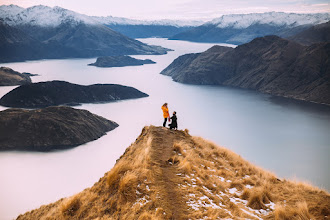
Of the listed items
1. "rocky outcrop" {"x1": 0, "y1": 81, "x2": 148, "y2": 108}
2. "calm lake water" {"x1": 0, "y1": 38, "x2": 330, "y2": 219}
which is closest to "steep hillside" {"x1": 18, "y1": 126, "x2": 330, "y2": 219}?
"calm lake water" {"x1": 0, "y1": 38, "x2": 330, "y2": 219}

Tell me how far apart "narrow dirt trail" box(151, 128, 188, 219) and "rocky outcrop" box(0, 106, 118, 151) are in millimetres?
94713

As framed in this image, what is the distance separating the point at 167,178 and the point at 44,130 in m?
107

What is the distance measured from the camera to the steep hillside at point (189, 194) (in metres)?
15.3

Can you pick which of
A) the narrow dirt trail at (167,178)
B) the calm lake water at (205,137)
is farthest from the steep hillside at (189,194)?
the calm lake water at (205,137)

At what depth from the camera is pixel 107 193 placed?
60.2 feet

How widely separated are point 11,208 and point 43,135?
167 feet

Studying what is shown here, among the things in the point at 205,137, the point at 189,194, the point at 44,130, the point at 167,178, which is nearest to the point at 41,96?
the point at 44,130

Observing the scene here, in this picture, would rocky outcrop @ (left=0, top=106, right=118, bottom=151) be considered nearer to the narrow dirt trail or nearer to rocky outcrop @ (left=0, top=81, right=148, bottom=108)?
rocky outcrop @ (left=0, top=81, right=148, bottom=108)

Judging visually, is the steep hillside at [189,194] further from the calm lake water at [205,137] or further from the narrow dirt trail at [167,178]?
the calm lake water at [205,137]

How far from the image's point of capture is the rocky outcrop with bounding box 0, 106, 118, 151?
110m

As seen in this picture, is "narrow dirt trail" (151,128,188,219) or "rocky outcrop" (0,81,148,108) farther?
"rocky outcrop" (0,81,148,108)

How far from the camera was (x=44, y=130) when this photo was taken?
378ft

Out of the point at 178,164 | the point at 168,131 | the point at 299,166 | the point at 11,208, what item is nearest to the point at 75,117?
the point at 11,208

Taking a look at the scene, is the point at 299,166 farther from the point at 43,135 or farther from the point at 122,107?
the point at 122,107
